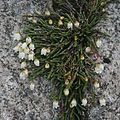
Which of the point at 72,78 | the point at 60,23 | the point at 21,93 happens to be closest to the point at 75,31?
the point at 60,23

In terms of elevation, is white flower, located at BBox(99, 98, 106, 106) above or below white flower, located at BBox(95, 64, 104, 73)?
below

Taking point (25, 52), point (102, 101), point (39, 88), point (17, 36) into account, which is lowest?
point (102, 101)

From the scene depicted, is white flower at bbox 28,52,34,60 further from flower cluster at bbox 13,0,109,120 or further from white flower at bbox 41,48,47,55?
white flower at bbox 41,48,47,55

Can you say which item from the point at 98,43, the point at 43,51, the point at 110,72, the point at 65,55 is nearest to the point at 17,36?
the point at 43,51

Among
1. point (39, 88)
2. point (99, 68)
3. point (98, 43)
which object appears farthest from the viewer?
point (39, 88)

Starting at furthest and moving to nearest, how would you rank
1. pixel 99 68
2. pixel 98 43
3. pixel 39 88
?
pixel 39 88 → pixel 98 43 → pixel 99 68

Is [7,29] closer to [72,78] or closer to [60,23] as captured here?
[60,23]

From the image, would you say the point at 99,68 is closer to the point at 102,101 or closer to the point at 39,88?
the point at 102,101

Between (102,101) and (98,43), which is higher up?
(98,43)

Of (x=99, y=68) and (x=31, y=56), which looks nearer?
(x=99, y=68)

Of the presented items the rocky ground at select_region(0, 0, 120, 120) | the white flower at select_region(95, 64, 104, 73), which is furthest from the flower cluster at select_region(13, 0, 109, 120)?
the rocky ground at select_region(0, 0, 120, 120)
